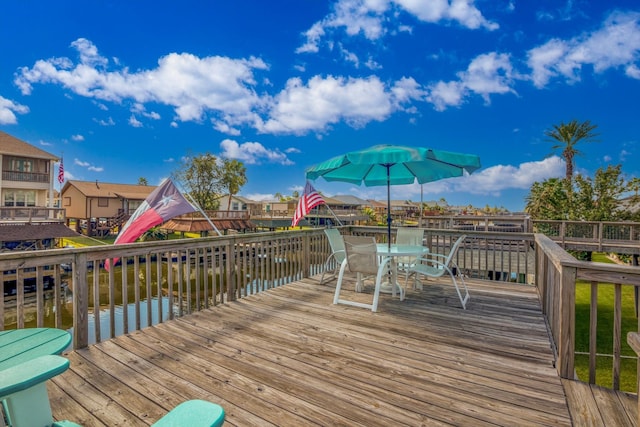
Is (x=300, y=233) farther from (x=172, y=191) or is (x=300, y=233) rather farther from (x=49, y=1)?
(x=49, y=1)

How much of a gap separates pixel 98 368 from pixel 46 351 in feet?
4.65

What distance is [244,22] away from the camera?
598 inches

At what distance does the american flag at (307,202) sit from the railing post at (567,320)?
13.9ft

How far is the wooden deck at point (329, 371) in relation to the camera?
196 centimetres

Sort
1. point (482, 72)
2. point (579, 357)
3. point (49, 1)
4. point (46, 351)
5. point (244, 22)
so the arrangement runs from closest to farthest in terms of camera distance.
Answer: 1. point (46, 351)
2. point (579, 357)
3. point (49, 1)
4. point (244, 22)
5. point (482, 72)

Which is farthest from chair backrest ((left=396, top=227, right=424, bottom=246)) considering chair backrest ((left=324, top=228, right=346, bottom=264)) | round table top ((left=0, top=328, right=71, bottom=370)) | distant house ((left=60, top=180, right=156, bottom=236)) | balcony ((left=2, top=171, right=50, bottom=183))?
distant house ((left=60, top=180, right=156, bottom=236))

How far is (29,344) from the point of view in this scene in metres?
1.46

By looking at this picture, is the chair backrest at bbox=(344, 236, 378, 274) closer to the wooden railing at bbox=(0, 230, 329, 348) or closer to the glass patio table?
the glass patio table

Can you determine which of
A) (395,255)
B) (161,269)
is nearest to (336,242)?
(395,255)

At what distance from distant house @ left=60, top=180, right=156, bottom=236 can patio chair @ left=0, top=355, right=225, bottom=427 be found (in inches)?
1192

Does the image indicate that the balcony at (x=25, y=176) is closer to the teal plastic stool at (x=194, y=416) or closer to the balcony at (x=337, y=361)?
the balcony at (x=337, y=361)

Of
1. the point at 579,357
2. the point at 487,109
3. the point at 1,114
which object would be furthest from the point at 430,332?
the point at 1,114

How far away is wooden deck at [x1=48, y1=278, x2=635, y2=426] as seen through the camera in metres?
1.96

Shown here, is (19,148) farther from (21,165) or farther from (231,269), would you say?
(231,269)
